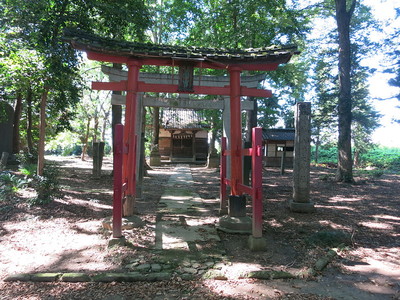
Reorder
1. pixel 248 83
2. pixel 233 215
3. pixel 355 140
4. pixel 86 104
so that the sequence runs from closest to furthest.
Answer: pixel 233 215 < pixel 248 83 < pixel 86 104 < pixel 355 140

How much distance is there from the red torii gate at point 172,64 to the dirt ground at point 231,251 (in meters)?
1.18

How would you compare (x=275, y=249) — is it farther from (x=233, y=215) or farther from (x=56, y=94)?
(x=56, y=94)

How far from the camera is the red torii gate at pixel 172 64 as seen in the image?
16.5 ft

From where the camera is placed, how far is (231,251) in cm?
430

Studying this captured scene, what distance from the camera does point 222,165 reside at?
6.13 meters

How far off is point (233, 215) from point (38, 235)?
3.55 metres

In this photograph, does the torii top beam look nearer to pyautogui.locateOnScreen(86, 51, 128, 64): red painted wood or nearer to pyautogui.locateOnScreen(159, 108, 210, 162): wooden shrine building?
pyautogui.locateOnScreen(86, 51, 128, 64): red painted wood

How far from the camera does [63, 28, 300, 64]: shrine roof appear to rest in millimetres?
4910

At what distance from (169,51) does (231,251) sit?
3.68 meters

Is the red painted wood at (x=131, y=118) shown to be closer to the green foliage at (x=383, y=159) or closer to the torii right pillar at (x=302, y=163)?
the torii right pillar at (x=302, y=163)

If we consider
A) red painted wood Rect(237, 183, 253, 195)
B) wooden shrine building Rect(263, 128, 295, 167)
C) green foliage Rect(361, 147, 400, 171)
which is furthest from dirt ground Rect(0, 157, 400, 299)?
green foliage Rect(361, 147, 400, 171)

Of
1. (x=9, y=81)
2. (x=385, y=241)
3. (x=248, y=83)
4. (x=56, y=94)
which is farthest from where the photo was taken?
(x=56, y=94)

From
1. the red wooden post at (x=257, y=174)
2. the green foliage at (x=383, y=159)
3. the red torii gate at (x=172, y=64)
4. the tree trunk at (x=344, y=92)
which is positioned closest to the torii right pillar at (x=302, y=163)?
the red torii gate at (x=172, y=64)

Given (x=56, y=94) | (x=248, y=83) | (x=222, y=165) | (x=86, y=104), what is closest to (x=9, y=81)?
(x=56, y=94)
